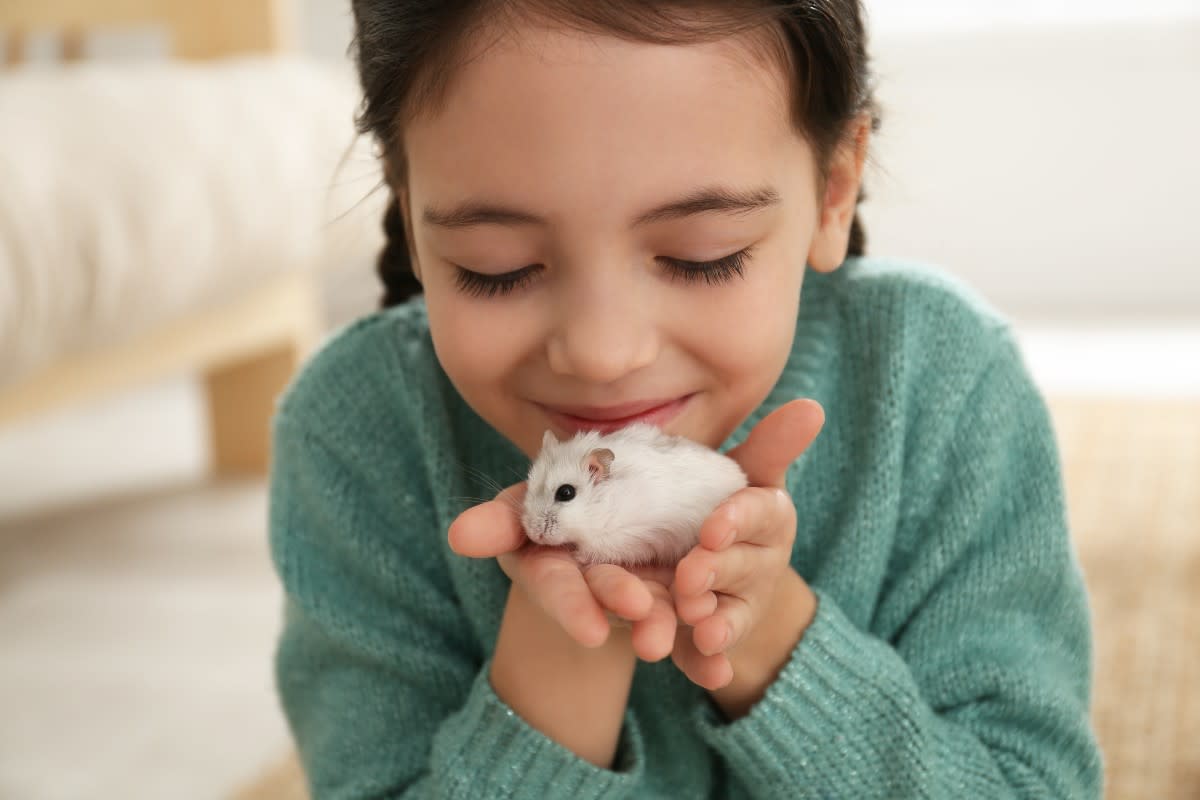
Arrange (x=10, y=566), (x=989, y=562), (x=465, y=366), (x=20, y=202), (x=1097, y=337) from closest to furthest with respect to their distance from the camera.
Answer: (x=465, y=366) → (x=989, y=562) → (x=20, y=202) → (x=10, y=566) → (x=1097, y=337)

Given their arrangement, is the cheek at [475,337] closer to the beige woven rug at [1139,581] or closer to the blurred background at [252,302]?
the blurred background at [252,302]

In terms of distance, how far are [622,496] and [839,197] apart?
276 mm

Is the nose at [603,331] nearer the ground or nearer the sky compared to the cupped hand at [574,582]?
nearer the sky

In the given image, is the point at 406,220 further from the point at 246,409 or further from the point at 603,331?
the point at 246,409

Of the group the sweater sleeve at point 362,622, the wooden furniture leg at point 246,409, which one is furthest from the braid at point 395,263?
the wooden furniture leg at point 246,409

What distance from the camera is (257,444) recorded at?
2.15 metres

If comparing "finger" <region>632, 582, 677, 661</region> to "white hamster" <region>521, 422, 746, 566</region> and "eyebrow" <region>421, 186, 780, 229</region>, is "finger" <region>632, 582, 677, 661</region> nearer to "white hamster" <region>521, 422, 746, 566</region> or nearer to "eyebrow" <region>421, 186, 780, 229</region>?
"white hamster" <region>521, 422, 746, 566</region>

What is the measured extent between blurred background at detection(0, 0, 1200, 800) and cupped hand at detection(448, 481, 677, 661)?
272 millimetres

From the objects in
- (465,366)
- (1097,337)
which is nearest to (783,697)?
(465,366)

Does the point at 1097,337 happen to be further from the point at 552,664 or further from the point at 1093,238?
the point at 552,664

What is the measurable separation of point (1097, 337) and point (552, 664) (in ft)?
7.98

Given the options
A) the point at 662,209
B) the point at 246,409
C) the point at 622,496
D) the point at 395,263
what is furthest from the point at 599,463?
the point at 246,409

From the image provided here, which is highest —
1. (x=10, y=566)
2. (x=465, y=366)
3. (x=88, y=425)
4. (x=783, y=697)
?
(x=465, y=366)

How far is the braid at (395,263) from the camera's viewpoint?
882 mm
